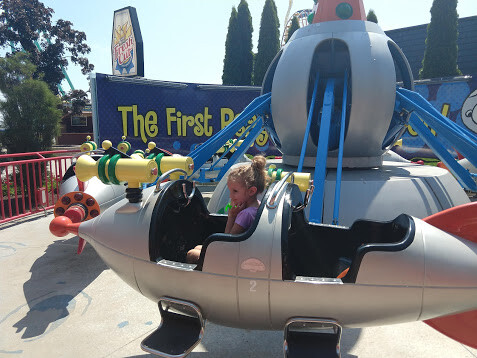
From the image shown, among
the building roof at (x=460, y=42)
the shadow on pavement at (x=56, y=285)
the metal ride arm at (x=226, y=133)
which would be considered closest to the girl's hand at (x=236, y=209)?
the shadow on pavement at (x=56, y=285)

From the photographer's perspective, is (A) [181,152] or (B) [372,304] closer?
(B) [372,304]

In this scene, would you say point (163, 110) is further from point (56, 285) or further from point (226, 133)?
point (56, 285)

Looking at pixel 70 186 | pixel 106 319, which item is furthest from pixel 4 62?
pixel 106 319

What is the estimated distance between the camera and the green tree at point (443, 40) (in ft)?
52.5

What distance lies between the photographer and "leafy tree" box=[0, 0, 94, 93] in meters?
25.3

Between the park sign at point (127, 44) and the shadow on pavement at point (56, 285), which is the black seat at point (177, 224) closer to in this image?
the shadow on pavement at point (56, 285)

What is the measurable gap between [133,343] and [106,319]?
20.6 inches

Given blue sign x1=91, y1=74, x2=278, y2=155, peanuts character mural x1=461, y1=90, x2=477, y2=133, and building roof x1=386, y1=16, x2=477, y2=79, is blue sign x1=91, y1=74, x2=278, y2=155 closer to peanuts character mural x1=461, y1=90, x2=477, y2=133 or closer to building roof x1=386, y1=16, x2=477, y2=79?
peanuts character mural x1=461, y1=90, x2=477, y2=133

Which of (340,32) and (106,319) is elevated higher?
(340,32)

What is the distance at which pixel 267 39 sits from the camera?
75.2 ft

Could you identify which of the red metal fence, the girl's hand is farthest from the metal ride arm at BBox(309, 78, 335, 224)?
the red metal fence

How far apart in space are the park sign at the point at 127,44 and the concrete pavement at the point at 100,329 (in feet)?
46.3

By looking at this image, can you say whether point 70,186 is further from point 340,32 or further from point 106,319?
point 340,32

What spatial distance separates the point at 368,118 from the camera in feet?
14.9
